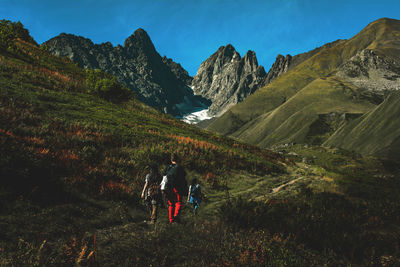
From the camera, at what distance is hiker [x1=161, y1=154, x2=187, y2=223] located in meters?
8.20

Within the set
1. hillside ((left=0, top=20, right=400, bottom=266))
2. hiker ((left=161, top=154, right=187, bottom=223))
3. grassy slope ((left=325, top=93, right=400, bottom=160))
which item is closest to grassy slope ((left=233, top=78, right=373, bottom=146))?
grassy slope ((left=325, top=93, right=400, bottom=160))

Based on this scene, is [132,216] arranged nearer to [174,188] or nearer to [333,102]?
[174,188]

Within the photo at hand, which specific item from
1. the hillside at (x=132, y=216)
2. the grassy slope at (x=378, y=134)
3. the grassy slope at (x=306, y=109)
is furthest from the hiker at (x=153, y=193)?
the grassy slope at (x=306, y=109)

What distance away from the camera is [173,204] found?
8359 millimetres

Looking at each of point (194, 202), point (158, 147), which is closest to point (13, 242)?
point (194, 202)

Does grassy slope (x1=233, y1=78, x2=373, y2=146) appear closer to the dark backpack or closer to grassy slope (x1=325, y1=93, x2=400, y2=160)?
grassy slope (x1=325, y1=93, x2=400, y2=160)

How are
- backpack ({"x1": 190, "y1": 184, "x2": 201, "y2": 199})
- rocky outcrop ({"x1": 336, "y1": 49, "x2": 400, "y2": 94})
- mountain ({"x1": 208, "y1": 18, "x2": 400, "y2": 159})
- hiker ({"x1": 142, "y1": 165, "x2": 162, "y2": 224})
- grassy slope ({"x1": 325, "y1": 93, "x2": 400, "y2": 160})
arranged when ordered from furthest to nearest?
1. rocky outcrop ({"x1": 336, "y1": 49, "x2": 400, "y2": 94})
2. mountain ({"x1": 208, "y1": 18, "x2": 400, "y2": 159})
3. grassy slope ({"x1": 325, "y1": 93, "x2": 400, "y2": 160})
4. backpack ({"x1": 190, "y1": 184, "x2": 201, "y2": 199})
5. hiker ({"x1": 142, "y1": 165, "x2": 162, "y2": 224})

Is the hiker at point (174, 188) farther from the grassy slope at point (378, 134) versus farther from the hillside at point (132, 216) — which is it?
the grassy slope at point (378, 134)

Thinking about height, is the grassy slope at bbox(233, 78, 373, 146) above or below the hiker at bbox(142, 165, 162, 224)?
above

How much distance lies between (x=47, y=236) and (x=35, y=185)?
3.19 metres

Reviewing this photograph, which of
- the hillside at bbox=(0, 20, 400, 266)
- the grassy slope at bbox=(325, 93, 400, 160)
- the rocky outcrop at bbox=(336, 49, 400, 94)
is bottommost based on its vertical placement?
the hillside at bbox=(0, 20, 400, 266)

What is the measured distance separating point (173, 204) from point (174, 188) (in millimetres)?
569

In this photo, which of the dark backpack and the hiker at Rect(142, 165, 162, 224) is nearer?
the dark backpack

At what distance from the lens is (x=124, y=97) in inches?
1554
